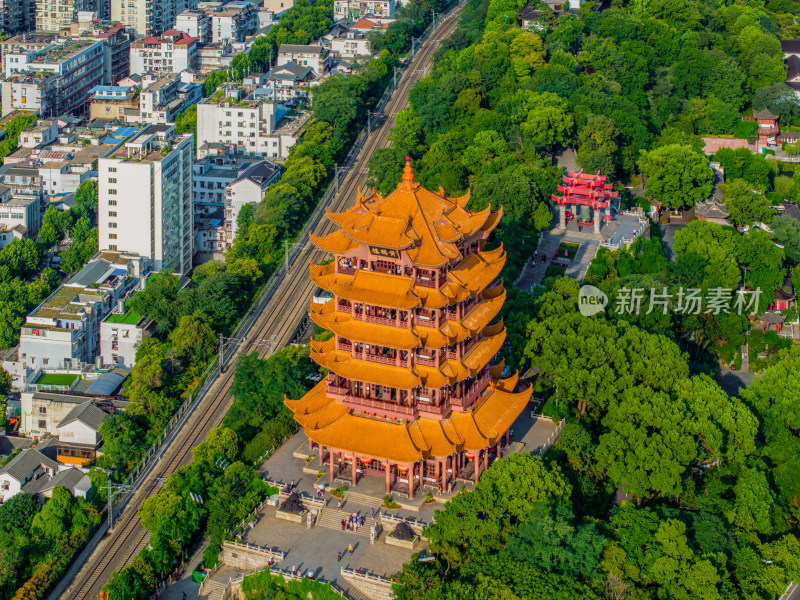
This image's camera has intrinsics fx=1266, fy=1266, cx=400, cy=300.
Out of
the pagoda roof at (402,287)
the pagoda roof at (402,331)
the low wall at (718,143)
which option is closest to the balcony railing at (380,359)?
the pagoda roof at (402,331)

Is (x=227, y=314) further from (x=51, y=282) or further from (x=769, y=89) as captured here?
(x=769, y=89)

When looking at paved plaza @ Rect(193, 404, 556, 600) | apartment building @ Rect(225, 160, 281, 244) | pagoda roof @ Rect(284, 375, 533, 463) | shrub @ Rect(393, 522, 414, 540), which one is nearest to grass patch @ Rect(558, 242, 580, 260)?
paved plaza @ Rect(193, 404, 556, 600)

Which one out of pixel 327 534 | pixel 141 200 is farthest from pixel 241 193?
pixel 327 534

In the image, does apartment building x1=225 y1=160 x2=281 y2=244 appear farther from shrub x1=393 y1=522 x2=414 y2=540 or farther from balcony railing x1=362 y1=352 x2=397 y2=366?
shrub x1=393 y1=522 x2=414 y2=540

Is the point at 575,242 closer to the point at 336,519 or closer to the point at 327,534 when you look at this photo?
the point at 336,519

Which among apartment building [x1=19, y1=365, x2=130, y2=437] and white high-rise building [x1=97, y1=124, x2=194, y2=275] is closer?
apartment building [x1=19, y1=365, x2=130, y2=437]

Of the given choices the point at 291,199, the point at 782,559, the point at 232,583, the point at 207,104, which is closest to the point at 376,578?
the point at 232,583
